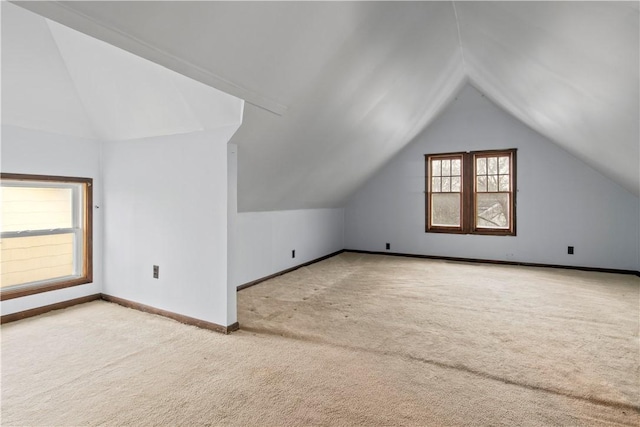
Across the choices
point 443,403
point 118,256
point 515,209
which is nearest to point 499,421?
point 443,403

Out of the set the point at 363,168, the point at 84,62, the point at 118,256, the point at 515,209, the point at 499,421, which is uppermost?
the point at 84,62

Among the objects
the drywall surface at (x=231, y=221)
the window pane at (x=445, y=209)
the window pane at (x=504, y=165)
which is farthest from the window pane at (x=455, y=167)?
the drywall surface at (x=231, y=221)

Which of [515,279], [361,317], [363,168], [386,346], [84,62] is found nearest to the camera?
[386,346]

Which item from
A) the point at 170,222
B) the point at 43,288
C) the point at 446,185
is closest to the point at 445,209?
the point at 446,185

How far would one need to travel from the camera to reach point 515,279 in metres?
4.40

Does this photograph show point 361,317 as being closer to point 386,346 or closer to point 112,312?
point 386,346

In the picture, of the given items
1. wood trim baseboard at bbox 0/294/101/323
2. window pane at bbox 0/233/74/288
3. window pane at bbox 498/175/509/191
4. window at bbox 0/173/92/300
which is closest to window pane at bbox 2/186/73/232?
window at bbox 0/173/92/300

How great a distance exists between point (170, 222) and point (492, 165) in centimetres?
502

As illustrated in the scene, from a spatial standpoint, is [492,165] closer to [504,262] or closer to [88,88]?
[504,262]

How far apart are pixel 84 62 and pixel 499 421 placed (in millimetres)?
3698

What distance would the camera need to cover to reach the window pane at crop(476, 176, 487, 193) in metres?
5.57

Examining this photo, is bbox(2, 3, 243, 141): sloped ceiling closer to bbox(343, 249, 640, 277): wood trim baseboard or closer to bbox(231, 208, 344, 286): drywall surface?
bbox(231, 208, 344, 286): drywall surface

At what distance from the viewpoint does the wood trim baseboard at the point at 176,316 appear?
2.69m

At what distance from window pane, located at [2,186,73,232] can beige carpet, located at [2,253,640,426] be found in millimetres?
851
